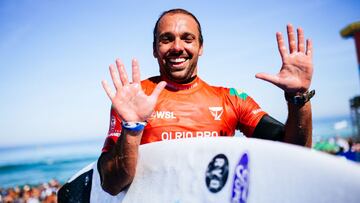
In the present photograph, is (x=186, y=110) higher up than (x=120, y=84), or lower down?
lower down

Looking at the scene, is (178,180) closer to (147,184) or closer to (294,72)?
(147,184)

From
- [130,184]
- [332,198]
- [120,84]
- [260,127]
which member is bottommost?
[130,184]

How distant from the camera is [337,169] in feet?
4.13

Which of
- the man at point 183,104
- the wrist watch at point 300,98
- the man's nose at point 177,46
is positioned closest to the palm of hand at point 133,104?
the man at point 183,104

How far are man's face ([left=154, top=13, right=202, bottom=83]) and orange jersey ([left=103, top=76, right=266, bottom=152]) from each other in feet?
0.33

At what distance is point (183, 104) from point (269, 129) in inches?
25.1

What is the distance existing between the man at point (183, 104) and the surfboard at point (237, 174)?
188 mm

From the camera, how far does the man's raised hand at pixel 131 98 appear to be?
6.30 ft

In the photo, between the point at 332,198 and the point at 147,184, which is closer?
the point at 332,198

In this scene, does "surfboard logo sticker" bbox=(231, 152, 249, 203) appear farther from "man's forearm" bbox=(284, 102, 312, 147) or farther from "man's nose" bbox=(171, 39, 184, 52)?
"man's nose" bbox=(171, 39, 184, 52)

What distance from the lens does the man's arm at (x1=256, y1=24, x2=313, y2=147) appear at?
2.10 meters

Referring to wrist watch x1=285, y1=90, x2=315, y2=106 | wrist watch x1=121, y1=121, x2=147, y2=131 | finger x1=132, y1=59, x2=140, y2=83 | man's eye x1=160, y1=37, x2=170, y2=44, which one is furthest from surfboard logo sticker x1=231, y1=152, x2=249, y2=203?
Result: man's eye x1=160, y1=37, x2=170, y2=44

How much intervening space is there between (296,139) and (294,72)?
0.44 m

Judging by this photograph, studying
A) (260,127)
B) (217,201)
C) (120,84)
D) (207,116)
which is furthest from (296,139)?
(120,84)
